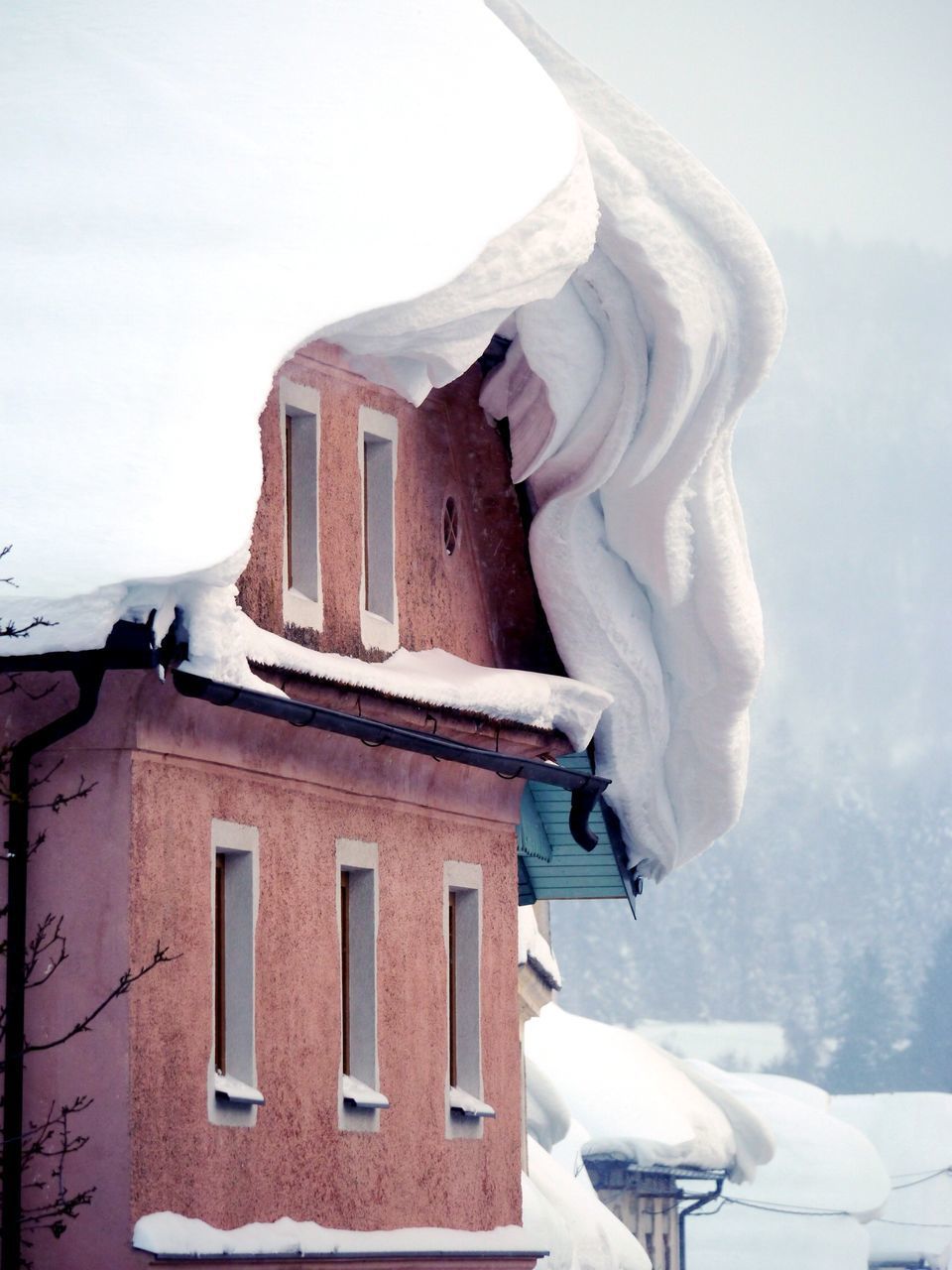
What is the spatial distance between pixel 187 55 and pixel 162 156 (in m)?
0.97

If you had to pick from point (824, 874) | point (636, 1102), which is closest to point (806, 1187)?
point (636, 1102)

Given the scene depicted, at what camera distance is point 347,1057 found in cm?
1593

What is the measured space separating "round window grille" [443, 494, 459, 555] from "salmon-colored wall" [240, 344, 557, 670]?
2.5 inches

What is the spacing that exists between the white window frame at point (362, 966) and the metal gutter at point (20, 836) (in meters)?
3.14

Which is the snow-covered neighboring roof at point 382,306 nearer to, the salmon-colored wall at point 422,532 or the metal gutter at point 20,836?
the metal gutter at point 20,836

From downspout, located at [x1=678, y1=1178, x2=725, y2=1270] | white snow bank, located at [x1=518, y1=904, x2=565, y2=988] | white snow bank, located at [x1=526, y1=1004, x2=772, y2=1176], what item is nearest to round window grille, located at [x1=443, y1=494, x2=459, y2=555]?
white snow bank, located at [x1=518, y1=904, x2=565, y2=988]

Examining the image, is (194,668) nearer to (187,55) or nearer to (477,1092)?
(187,55)

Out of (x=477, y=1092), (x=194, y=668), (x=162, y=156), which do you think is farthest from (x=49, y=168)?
(x=477, y=1092)

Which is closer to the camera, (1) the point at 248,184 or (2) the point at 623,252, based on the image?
(1) the point at 248,184

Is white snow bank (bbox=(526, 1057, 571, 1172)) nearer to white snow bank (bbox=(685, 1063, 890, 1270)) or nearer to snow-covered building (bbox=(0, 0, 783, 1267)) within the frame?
snow-covered building (bbox=(0, 0, 783, 1267))

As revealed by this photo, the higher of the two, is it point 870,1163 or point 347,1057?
point 870,1163

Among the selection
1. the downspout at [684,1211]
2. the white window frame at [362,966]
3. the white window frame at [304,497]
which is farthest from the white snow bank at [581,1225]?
the white window frame at [304,497]

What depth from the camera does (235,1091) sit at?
13914mm

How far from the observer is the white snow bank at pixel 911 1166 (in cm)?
7112
